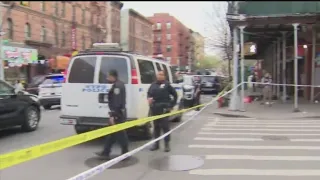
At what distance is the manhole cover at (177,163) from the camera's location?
662 cm

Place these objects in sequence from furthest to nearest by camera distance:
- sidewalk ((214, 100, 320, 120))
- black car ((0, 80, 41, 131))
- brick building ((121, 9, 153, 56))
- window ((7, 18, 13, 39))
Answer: brick building ((121, 9, 153, 56))
window ((7, 18, 13, 39))
sidewalk ((214, 100, 320, 120))
black car ((0, 80, 41, 131))

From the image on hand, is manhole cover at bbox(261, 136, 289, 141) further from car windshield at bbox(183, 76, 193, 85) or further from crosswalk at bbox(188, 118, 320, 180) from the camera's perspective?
car windshield at bbox(183, 76, 193, 85)

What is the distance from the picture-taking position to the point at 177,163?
695cm

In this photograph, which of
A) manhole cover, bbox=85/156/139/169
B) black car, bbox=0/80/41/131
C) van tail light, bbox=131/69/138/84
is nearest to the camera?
manhole cover, bbox=85/156/139/169

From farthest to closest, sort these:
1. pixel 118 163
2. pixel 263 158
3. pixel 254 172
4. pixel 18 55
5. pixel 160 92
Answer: pixel 18 55 < pixel 160 92 < pixel 263 158 < pixel 118 163 < pixel 254 172

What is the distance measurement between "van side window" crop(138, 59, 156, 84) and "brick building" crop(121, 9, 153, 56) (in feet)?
168

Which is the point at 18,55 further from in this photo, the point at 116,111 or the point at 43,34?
the point at 116,111

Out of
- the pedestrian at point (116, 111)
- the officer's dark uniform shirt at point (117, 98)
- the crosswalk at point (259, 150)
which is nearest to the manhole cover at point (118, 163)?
the pedestrian at point (116, 111)

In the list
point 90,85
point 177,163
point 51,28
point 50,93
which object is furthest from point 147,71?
point 51,28

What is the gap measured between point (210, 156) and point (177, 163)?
2.85 ft

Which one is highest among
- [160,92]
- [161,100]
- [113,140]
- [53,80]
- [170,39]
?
[170,39]

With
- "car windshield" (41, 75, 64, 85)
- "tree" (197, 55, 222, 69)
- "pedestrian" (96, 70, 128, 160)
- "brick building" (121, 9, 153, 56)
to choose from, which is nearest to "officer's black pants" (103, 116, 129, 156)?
"pedestrian" (96, 70, 128, 160)

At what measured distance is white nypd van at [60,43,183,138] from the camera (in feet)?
28.0

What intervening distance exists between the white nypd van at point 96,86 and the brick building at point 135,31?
52136mm
